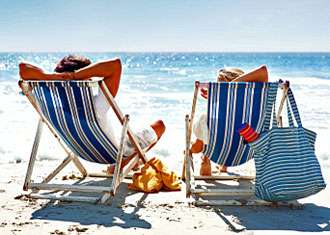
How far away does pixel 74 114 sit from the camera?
3.02 m

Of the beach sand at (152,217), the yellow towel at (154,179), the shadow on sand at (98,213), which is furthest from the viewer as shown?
the yellow towel at (154,179)

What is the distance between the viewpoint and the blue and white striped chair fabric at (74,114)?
9.53 ft

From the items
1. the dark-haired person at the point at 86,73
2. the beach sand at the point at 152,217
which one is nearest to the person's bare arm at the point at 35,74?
the dark-haired person at the point at 86,73

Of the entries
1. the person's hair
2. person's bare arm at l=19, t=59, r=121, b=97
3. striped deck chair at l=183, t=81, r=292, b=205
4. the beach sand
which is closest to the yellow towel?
the beach sand

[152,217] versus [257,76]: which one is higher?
[257,76]

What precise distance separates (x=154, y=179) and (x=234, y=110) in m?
0.96

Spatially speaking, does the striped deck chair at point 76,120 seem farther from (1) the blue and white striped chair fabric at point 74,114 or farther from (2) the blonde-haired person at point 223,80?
(2) the blonde-haired person at point 223,80

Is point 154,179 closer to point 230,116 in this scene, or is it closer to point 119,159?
point 119,159

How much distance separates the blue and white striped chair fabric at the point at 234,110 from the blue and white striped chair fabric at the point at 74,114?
0.86m

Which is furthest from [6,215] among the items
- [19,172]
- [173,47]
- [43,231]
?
[173,47]

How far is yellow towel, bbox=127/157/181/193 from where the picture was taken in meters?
3.37

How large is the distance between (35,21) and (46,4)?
5.22 metres

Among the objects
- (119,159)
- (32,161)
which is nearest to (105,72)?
(119,159)

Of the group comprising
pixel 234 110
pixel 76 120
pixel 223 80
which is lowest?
pixel 76 120
